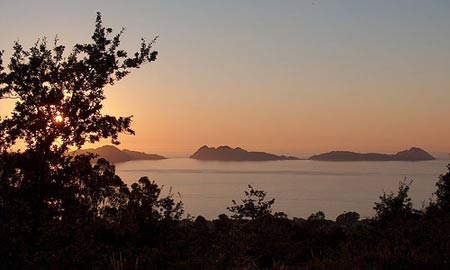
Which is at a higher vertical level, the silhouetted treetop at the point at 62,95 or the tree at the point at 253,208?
the silhouetted treetop at the point at 62,95

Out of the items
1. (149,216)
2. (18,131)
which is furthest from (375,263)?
(149,216)

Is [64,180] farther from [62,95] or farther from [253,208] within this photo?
[253,208]

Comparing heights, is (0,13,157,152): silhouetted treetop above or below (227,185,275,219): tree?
above

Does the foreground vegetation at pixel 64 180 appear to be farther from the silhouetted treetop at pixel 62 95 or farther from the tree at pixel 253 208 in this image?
the tree at pixel 253 208

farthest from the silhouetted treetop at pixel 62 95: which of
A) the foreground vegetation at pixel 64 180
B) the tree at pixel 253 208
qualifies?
the tree at pixel 253 208

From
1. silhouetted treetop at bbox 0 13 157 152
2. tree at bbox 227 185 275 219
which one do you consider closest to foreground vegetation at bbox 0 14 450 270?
silhouetted treetop at bbox 0 13 157 152

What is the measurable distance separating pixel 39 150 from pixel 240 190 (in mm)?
179180

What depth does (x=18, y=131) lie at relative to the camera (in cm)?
1368

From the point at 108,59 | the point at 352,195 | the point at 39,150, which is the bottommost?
the point at 352,195

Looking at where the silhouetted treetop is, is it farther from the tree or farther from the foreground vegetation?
the tree

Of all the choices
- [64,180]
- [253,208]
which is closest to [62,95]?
[64,180]

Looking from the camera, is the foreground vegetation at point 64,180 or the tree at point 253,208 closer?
the foreground vegetation at point 64,180

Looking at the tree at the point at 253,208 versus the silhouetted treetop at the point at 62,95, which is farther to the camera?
the tree at the point at 253,208

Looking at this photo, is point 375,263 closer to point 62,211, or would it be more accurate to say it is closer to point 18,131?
point 62,211
